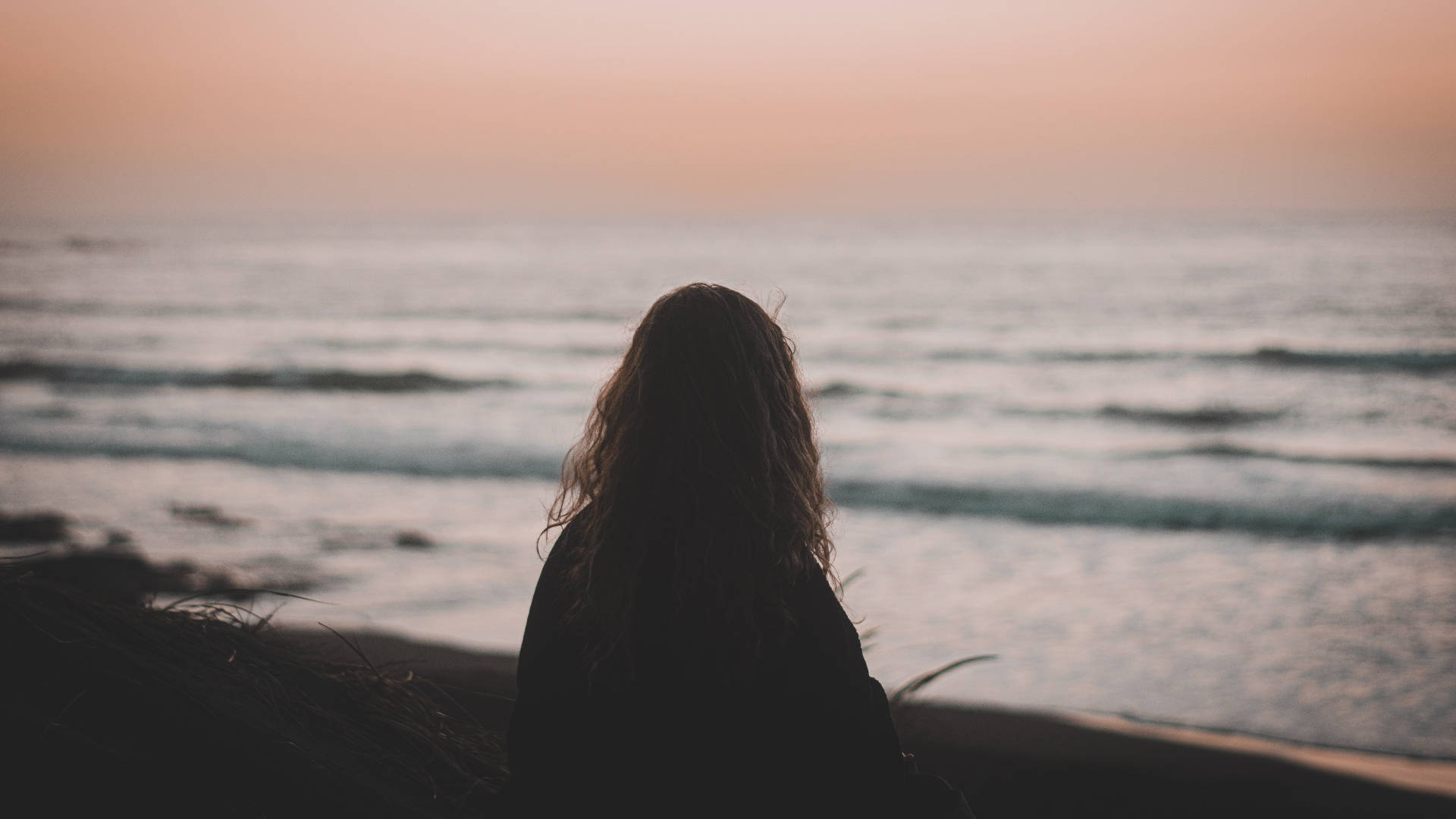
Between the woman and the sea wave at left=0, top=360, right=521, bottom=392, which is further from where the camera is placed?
the sea wave at left=0, top=360, right=521, bottom=392

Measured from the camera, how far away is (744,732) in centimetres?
153

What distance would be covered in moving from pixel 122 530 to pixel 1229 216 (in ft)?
259

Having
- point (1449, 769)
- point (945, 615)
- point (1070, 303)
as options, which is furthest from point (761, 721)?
point (1070, 303)

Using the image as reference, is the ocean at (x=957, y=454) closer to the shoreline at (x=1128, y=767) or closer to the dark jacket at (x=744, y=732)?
the shoreline at (x=1128, y=767)

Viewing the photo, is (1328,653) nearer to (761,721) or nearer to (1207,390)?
(761,721)

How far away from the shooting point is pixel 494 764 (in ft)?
7.39

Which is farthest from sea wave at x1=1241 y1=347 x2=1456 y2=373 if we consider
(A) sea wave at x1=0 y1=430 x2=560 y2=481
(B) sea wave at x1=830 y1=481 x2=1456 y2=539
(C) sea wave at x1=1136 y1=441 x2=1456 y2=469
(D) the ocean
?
(A) sea wave at x1=0 y1=430 x2=560 y2=481

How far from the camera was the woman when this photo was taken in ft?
5.02

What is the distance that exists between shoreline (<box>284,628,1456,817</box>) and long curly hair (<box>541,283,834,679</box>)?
2.49 m

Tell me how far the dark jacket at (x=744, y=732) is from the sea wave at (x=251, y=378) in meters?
18.3

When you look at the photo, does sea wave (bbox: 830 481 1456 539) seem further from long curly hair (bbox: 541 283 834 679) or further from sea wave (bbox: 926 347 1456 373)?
sea wave (bbox: 926 347 1456 373)

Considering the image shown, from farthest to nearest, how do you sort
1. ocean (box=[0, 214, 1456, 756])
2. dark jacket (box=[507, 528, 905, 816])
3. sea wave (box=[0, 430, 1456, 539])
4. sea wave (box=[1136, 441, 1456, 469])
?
sea wave (box=[1136, 441, 1456, 469]), sea wave (box=[0, 430, 1456, 539]), ocean (box=[0, 214, 1456, 756]), dark jacket (box=[507, 528, 905, 816])

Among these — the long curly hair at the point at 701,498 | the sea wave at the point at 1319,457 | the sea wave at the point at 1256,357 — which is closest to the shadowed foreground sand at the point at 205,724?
the long curly hair at the point at 701,498

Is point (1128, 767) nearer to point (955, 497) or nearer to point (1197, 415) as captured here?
point (955, 497)
